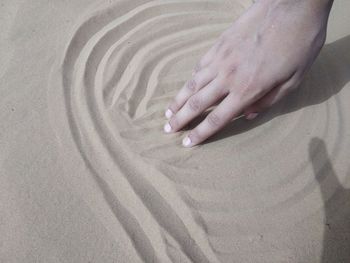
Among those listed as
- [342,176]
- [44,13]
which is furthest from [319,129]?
[44,13]

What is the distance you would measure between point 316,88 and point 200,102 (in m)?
0.67

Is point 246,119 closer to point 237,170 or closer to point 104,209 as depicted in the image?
point 237,170

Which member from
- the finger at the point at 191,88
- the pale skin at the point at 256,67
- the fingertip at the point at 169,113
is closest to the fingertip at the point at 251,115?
the pale skin at the point at 256,67

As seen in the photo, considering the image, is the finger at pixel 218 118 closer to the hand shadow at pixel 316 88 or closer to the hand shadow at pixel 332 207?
the hand shadow at pixel 316 88

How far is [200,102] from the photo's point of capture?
57.8 inches

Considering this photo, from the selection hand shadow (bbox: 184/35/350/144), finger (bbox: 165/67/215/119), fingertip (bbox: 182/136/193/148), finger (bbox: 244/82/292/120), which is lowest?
hand shadow (bbox: 184/35/350/144)

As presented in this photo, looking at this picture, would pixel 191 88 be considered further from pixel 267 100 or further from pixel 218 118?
pixel 267 100

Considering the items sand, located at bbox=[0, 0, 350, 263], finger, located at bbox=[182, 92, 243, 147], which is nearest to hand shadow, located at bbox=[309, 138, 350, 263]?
sand, located at bbox=[0, 0, 350, 263]

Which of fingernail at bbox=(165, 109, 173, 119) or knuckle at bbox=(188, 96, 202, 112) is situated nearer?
knuckle at bbox=(188, 96, 202, 112)

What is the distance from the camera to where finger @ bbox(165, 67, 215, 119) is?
1.51 m

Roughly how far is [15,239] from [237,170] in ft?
3.05

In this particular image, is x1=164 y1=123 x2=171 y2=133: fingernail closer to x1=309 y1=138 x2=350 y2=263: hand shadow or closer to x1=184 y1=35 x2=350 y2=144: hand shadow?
x1=184 y1=35 x2=350 y2=144: hand shadow

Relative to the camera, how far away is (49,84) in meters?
1.59

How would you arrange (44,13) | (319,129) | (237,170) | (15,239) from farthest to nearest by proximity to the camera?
(44,13), (319,129), (237,170), (15,239)
